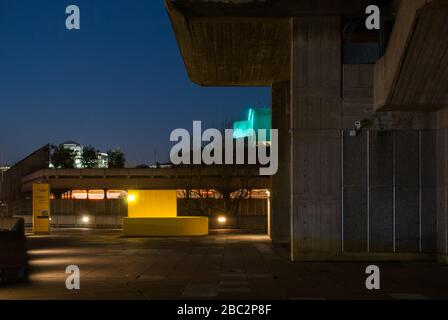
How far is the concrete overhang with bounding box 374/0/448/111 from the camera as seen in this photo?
17719 millimetres

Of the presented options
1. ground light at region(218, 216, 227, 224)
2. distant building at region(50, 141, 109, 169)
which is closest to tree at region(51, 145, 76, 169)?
distant building at region(50, 141, 109, 169)

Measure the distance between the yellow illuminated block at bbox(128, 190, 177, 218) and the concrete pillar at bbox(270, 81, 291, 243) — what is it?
8410 mm

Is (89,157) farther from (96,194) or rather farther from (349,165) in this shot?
(349,165)

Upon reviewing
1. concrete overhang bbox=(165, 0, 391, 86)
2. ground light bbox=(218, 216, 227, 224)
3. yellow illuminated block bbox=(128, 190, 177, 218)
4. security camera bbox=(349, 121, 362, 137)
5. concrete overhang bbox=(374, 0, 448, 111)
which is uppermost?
concrete overhang bbox=(165, 0, 391, 86)

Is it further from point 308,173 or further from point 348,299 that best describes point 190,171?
point 348,299

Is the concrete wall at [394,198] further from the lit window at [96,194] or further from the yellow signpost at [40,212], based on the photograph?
the lit window at [96,194]

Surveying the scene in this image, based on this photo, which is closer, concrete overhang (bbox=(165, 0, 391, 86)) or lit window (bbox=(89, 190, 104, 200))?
concrete overhang (bbox=(165, 0, 391, 86))

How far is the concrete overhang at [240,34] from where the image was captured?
70.2 ft

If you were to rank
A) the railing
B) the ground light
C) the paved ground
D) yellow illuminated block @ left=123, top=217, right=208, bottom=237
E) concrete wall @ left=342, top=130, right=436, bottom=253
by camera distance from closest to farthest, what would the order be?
the paved ground < concrete wall @ left=342, top=130, right=436, bottom=253 < yellow illuminated block @ left=123, top=217, right=208, bottom=237 < the ground light < the railing

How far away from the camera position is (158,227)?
122 ft

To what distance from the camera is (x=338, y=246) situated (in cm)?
2177

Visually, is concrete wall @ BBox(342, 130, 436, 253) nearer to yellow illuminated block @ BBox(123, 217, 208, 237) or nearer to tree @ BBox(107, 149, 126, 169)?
yellow illuminated block @ BBox(123, 217, 208, 237)

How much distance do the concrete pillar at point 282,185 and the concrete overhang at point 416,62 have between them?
1116 centimetres
